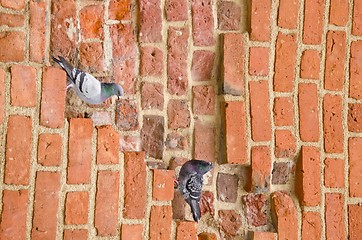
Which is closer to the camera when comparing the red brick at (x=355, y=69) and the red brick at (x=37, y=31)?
the red brick at (x=37, y=31)

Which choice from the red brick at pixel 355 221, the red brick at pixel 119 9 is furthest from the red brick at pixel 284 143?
the red brick at pixel 119 9

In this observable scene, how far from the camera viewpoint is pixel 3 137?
1964 mm

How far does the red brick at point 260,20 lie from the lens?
2.36 metres

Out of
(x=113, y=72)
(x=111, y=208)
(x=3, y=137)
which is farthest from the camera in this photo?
(x=113, y=72)

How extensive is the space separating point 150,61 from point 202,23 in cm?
25

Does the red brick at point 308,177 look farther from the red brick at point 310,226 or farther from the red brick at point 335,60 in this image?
the red brick at point 335,60

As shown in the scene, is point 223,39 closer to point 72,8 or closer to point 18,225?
point 72,8

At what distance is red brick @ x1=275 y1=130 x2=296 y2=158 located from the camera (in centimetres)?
241

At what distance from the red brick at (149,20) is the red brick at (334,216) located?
930 millimetres

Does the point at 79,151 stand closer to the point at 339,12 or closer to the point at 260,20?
the point at 260,20

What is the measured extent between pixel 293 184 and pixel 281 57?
50 centimetres

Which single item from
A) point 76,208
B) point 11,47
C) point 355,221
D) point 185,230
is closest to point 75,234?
point 76,208

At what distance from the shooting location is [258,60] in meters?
2.37

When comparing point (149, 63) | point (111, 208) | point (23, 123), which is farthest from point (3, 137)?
point (149, 63)
